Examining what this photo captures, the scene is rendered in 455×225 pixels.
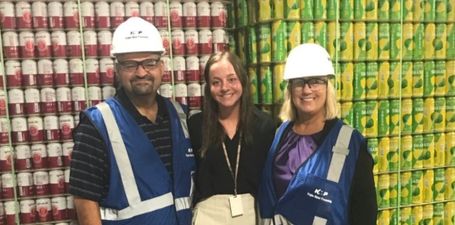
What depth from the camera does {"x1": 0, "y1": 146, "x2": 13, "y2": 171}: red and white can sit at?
8.29 ft

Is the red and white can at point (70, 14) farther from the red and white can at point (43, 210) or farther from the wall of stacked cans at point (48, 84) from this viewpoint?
the red and white can at point (43, 210)

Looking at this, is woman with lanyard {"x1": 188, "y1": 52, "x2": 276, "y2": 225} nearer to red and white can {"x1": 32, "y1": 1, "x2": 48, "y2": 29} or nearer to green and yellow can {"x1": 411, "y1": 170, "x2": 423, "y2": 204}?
red and white can {"x1": 32, "y1": 1, "x2": 48, "y2": 29}

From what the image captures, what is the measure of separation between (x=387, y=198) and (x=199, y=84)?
144 centimetres

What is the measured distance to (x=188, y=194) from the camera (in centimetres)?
Result: 188

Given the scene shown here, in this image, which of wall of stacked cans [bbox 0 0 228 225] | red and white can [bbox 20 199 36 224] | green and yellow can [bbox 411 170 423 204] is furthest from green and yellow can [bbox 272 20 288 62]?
red and white can [bbox 20 199 36 224]

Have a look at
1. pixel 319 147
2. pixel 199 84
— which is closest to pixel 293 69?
pixel 319 147

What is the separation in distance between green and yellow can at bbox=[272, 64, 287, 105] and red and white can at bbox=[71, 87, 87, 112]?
1.13 m

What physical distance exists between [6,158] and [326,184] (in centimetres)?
189

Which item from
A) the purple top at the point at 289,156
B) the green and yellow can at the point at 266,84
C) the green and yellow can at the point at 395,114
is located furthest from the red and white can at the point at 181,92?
the green and yellow can at the point at 395,114

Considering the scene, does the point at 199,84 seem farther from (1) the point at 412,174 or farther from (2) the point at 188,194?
(1) the point at 412,174

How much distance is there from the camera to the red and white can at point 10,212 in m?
2.55

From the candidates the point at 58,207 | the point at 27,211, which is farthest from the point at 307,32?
the point at 27,211

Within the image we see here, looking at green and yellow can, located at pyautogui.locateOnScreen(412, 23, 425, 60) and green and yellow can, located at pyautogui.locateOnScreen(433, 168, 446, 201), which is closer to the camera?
green and yellow can, located at pyautogui.locateOnScreen(412, 23, 425, 60)

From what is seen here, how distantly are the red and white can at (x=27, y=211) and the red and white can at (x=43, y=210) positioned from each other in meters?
0.03
